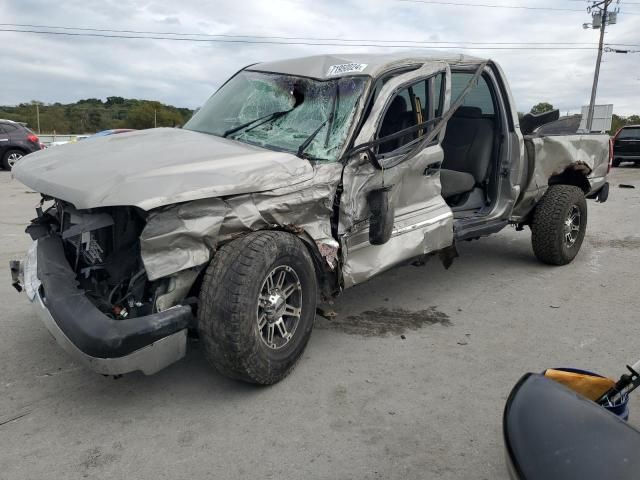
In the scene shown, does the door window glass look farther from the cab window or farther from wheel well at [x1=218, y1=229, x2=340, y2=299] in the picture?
wheel well at [x1=218, y1=229, x2=340, y2=299]

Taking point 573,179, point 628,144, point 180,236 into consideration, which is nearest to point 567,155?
point 573,179

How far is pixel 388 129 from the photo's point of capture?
4.23m

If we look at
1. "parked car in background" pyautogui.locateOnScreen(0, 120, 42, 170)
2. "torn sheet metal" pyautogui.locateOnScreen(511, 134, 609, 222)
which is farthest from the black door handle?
"parked car in background" pyautogui.locateOnScreen(0, 120, 42, 170)

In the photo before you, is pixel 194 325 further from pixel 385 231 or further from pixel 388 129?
pixel 388 129

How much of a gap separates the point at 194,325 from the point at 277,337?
0.57 metres

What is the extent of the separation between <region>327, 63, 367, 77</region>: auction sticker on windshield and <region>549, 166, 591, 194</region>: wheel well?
2984mm

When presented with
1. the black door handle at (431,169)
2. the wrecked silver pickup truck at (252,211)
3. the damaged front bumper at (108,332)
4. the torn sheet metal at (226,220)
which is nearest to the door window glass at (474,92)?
the wrecked silver pickup truck at (252,211)

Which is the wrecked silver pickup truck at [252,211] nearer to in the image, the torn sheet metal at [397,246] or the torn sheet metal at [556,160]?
the torn sheet metal at [397,246]

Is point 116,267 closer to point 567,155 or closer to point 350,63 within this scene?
point 350,63

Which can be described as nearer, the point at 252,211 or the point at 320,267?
the point at 252,211

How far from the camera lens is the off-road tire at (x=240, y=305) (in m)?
2.77

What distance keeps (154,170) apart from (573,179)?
4.96 metres

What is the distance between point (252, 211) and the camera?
3012 millimetres

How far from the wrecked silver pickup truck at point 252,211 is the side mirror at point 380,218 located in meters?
0.01
